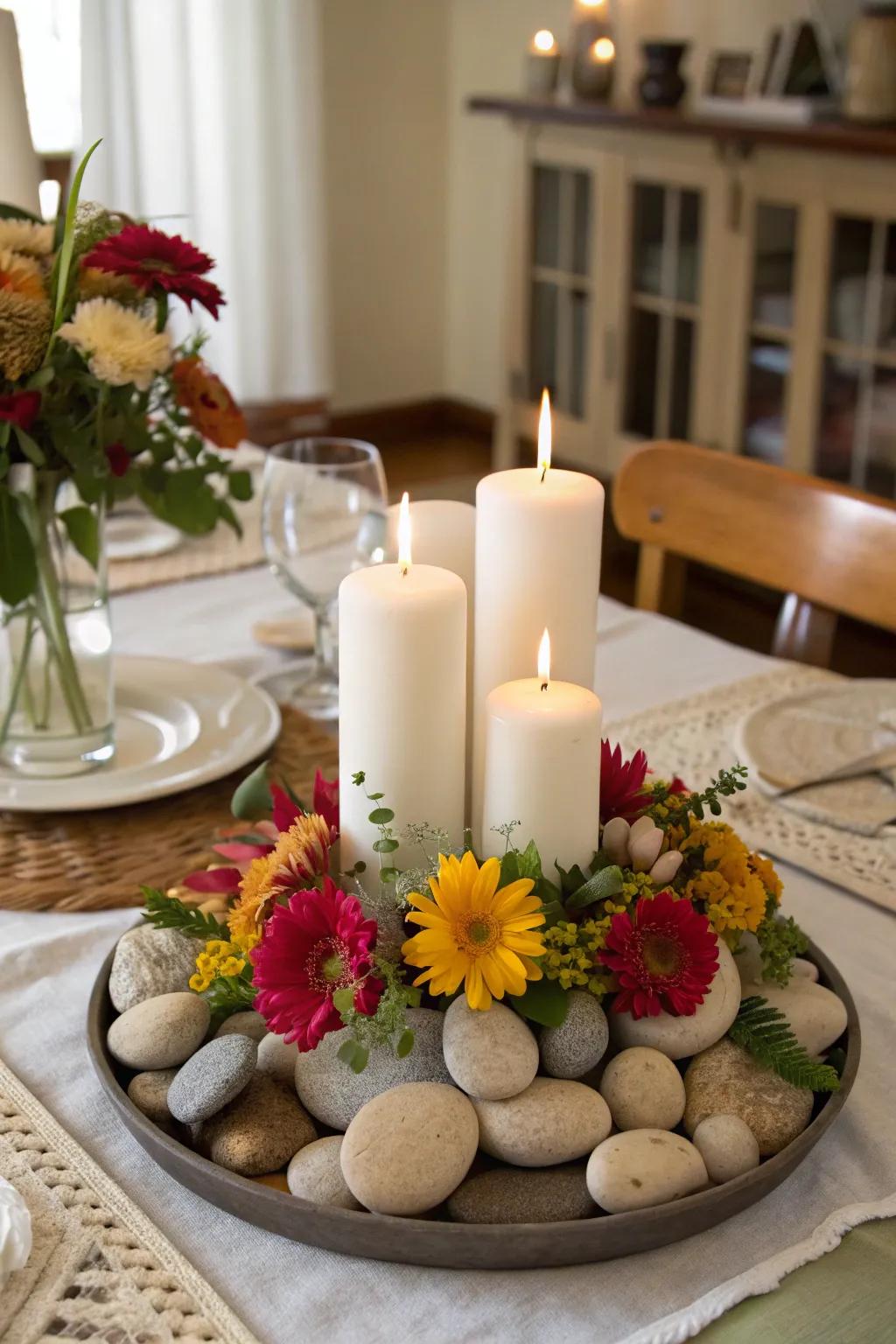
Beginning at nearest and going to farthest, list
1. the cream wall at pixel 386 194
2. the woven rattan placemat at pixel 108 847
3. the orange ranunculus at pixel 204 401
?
1. the woven rattan placemat at pixel 108 847
2. the orange ranunculus at pixel 204 401
3. the cream wall at pixel 386 194

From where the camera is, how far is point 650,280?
131 inches

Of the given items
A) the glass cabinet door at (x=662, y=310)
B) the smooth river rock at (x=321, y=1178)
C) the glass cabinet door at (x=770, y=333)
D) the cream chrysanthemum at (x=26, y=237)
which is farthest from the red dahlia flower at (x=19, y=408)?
the glass cabinet door at (x=662, y=310)

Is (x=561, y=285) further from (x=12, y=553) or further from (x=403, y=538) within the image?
(x=403, y=538)

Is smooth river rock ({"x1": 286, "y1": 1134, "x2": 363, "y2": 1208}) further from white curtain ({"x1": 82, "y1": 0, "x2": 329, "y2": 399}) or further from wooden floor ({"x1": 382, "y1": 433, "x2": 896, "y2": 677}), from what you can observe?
white curtain ({"x1": 82, "y1": 0, "x2": 329, "y2": 399})

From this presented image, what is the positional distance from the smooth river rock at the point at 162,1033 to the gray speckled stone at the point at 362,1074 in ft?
0.20

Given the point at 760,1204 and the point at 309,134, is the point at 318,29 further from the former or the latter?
the point at 760,1204

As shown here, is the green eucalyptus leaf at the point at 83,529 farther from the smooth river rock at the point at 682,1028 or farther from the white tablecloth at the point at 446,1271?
the smooth river rock at the point at 682,1028

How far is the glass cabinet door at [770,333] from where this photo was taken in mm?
2969

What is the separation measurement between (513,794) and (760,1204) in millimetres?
201

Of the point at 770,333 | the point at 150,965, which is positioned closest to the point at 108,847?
the point at 150,965

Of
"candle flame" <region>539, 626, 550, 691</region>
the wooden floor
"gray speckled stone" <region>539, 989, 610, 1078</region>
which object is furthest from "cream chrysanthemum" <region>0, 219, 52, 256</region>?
the wooden floor

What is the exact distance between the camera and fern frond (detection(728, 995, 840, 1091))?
0.63 m

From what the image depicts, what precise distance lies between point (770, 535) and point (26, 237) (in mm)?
754

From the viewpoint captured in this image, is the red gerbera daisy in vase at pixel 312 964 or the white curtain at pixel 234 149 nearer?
the red gerbera daisy in vase at pixel 312 964
